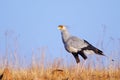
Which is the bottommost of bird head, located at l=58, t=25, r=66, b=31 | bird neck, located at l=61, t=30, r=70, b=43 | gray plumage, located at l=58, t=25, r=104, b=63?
gray plumage, located at l=58, t=25, r=104, b=63

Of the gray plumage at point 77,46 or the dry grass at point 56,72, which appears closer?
the dry grass at point 56,72

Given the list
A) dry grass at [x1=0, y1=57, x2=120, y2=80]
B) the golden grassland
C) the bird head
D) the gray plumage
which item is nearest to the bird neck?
the gray plumage

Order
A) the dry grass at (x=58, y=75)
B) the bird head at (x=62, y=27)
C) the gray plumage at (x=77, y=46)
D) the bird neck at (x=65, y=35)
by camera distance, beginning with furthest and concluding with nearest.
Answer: the bird head at (x=62, y=27), the bird neck at (x=65, y=35), the gray plumage at (x=77, y=46), the dry grass at (x=58, y=75)

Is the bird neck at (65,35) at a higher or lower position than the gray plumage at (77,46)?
higher

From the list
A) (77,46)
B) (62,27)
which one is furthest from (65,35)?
(77,46)

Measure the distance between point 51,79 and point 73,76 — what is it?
1.43 feet

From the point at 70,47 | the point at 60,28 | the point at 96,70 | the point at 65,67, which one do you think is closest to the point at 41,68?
the point at 65,67

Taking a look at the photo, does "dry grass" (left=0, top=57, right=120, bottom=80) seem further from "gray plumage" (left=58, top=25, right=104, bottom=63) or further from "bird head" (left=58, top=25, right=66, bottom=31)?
"bird head" (left=58, top=25, right=66, bottom=31)

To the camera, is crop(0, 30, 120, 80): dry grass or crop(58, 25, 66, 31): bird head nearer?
crop(0, 30, 120, 80): dry grass

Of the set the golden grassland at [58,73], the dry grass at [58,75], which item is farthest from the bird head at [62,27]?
the dry grass at [58,75]

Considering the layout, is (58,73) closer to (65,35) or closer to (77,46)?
(77,46)

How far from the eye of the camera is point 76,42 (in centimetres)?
938

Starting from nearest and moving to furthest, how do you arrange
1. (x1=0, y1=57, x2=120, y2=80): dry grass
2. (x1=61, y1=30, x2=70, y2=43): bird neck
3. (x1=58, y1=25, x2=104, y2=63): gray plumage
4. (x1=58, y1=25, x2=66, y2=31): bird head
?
(x1=0, y1=57, x2=120, y2=80): dry grass, (x1=58, y1=25, x2=104, y2=63): gray plumage, (x1=61, y1=30, x2=70, y2=43): bird neck, (x1=58, y1=25, x2=66, y2=31): bird head

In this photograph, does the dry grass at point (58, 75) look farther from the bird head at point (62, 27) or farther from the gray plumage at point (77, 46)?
the bird head at point (62, 27)
